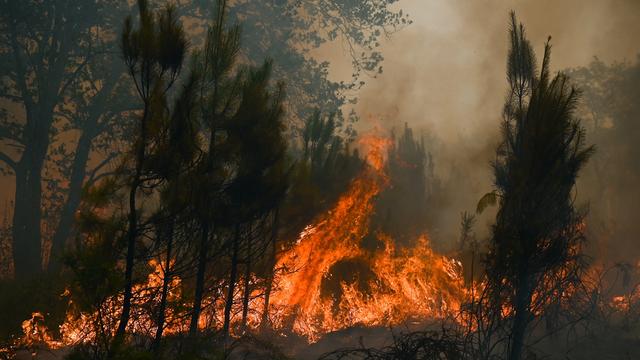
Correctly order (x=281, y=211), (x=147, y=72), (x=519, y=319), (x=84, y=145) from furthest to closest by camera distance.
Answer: (x=84, y=145) < (x=281, y=211) < (x=519, y=319) < (x=147, y=72)

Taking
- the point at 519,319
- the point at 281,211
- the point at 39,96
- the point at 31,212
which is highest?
the point at 39,96

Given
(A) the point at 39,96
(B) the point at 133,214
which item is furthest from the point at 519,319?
(A) the point at 39,96

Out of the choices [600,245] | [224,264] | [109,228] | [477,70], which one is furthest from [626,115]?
[109,228]

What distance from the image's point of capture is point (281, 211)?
12.2m

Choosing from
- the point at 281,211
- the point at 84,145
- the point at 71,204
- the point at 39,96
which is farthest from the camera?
the point at 84,145

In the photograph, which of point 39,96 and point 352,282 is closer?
point 352,282

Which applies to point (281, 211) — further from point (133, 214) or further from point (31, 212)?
point (31, 212)

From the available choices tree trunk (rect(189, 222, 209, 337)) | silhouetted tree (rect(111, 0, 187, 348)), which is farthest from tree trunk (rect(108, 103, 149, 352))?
tree trunk (rect(189, 222, 209, 337))

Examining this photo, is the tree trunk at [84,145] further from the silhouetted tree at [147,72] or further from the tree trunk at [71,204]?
the silhouetted tree at [147,72]

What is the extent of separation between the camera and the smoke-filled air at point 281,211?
6824 millimetres

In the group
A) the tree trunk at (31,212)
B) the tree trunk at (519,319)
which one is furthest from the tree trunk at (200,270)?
the tree trunk at (31,212)

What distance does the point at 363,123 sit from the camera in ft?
116

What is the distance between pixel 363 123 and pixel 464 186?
11.4m

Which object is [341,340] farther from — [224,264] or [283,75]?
[283,75]
